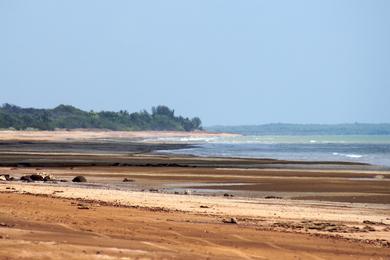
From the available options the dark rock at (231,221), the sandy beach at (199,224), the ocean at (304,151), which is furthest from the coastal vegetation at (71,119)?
the dark rock at (231,221)

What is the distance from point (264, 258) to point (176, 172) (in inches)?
1032

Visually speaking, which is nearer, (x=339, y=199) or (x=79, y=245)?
(x=79, y=245)

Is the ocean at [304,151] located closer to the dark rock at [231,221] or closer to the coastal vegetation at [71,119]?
the dark rock at [231,221]

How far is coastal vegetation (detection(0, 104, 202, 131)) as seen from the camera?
14925 cm

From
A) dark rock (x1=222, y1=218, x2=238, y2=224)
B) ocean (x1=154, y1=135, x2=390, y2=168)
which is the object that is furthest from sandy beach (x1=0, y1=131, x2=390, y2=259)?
ocean (x1=154, y1=135, x2=390, y2=168)

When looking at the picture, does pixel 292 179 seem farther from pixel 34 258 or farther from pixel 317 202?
pixel 34 258

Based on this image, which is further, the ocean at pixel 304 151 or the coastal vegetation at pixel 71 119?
the coastal vegetation at pixel 71 119

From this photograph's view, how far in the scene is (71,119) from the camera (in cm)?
16962

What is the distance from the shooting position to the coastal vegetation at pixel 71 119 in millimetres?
149250

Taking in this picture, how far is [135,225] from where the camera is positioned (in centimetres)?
1346

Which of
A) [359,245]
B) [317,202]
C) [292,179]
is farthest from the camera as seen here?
[292,179]

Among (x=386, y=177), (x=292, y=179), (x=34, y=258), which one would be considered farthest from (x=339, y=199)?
(x=34, y=258)

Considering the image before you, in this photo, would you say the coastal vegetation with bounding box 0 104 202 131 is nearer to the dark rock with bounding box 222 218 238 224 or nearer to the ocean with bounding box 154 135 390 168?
the ocean with bounding box 154 135 390 168

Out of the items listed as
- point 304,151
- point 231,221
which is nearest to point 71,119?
point 304,151
